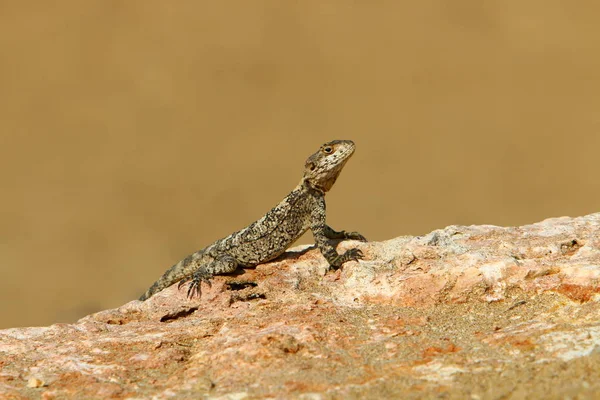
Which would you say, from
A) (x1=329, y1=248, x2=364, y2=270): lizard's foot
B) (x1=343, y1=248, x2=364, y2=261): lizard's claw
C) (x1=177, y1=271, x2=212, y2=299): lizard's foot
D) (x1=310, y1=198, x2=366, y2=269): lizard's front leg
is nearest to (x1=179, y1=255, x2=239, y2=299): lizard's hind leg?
(x1=177, y1=271, x2=212, y2=299): lizard's foot

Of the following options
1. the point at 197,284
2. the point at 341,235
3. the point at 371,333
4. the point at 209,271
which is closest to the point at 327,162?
the point at 341,235

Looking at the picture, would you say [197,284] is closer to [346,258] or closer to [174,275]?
[174,275]

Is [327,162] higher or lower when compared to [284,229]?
higher

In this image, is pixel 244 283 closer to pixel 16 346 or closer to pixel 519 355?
pixel 16 346

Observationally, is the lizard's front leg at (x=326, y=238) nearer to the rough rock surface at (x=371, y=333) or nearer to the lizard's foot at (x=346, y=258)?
the lizard's foot at (x=346, y=258)

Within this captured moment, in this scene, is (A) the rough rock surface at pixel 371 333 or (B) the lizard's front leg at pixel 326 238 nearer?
(A) the rough rock surface at pixel 371 333

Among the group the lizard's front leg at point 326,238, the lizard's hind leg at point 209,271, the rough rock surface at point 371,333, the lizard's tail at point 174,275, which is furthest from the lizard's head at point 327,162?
the lizard's tail at point 174,275
